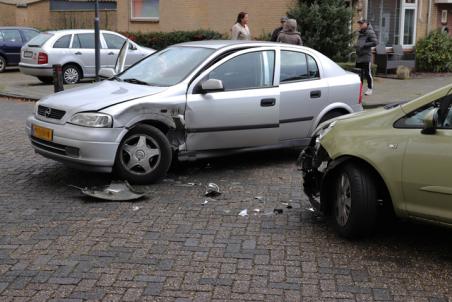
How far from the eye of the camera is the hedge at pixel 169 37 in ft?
70.4

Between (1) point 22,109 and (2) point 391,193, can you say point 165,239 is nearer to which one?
(2) point 391,193

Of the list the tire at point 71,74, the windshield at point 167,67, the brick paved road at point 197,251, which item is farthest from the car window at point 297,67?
the tire at point 71,74

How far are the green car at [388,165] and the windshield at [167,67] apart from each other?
2306 mm

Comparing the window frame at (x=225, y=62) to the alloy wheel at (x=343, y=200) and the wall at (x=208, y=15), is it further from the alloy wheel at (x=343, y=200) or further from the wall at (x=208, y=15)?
the wall at (x=208, y=15)

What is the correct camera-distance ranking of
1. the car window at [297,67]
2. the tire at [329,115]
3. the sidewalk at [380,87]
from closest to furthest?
the car window at [297,67]
the tire at [329,115]
the sidewalk at [380,87]

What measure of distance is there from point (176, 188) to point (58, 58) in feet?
37.7

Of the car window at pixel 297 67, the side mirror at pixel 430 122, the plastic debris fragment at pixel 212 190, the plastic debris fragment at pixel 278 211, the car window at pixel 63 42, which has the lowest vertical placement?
the plastic debris fragment at pixel 278 211

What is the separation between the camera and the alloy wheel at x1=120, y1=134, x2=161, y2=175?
6684 millimetres

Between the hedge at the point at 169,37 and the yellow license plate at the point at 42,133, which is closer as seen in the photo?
the yellow license plate at the point at 42,133

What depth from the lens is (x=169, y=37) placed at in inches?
882

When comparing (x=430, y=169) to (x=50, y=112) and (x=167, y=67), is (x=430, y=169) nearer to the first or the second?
(x=167, y=67)

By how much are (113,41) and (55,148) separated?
12163 mm

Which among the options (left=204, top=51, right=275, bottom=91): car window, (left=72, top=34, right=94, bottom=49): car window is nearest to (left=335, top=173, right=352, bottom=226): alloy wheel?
(left=204, top=51, right=275, bottom=91): car window

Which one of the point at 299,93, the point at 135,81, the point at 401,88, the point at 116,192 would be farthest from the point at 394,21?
the point at 116,192
